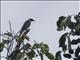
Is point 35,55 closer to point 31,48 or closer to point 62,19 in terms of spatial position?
point 31,48

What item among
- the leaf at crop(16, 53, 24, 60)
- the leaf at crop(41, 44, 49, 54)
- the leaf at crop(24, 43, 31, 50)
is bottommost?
the leaf at crop(16, 53, 24, 60)

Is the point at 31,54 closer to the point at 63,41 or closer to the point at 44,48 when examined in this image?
the point at 44,48

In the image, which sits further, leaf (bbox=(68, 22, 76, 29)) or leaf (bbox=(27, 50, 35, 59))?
leaf (bbox=(27, 50, 35, 59))

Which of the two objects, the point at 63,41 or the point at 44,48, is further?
the point at 44,48

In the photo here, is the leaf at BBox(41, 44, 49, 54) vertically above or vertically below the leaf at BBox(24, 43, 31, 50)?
below

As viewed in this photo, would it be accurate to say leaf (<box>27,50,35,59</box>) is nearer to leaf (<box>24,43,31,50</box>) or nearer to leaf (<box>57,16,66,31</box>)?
leaf (<box>24,43,31,50</box>)

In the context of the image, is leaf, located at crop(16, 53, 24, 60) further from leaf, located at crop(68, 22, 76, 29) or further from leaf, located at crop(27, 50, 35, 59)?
leaf, located at crop(68, 22, 76, 29)

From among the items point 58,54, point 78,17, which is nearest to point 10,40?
point 58,54

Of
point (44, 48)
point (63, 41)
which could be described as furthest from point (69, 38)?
point (44, 48)

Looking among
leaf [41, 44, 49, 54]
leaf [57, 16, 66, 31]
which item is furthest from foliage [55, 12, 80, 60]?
leaf [41, 44, 49, 54]

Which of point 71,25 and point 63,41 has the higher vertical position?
point 71,25

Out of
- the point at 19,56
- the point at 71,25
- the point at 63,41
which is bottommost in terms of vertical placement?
the point at 19,56

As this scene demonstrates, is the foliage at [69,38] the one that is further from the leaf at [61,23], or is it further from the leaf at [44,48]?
the leaf at [44,48]

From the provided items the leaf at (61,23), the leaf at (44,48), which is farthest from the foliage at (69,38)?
the leaf at (44,48)
